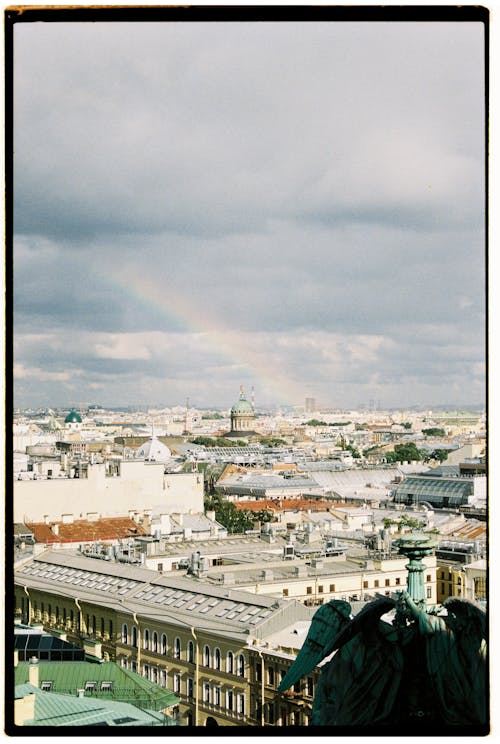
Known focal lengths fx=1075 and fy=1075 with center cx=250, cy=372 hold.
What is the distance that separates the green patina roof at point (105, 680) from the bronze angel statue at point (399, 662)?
2199 mm

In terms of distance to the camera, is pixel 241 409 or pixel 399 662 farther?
pixel 241 409

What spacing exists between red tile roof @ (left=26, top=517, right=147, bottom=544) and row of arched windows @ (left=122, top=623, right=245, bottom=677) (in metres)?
3.30

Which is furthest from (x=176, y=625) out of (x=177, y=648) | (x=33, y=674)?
(x=33, y=674)

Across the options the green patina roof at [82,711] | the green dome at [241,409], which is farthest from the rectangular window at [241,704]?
the green dome at [241,409]

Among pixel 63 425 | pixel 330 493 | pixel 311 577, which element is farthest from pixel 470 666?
pixel 63 425

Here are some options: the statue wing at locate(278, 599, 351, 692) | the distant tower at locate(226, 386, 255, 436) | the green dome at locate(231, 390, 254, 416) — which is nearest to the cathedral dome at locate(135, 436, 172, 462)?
the green dome at locate(231, 390, 254, 416)

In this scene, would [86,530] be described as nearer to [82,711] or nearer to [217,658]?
[217,658]

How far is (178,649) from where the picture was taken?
4816 mm

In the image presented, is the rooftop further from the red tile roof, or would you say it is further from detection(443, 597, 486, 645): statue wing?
detection(443, 597, 486, 645): statue wing

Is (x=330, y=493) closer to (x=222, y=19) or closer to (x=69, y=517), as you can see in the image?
(x=69, y=517)

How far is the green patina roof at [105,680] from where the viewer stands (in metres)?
3.21

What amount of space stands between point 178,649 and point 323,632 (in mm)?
4042

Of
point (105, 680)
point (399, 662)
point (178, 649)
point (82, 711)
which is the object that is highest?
point (399, 662)

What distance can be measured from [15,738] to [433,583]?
533cm
